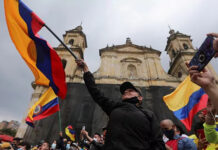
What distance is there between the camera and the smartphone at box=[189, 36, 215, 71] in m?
0.99

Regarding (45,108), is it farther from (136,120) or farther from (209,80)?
(209,80)

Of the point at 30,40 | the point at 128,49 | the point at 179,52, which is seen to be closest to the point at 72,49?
the point at 128,49

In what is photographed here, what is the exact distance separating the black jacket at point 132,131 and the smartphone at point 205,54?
766 millimetres

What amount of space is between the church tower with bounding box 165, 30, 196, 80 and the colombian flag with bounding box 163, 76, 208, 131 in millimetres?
13235

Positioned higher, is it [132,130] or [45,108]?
[45,108]

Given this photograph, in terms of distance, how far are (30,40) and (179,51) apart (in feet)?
65.1

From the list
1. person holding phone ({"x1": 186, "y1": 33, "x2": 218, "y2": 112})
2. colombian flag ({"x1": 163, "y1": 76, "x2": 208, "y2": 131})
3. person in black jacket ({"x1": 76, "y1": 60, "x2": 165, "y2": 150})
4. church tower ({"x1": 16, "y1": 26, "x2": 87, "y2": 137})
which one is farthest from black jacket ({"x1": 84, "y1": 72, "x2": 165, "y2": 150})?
church tower ({"x1": 16, "y1": 26, "x2": 87, "y2": 137})

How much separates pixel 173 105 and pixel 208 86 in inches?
189

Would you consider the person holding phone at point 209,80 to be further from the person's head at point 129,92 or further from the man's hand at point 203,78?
the person's head at point 129,92

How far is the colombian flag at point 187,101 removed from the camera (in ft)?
15.5

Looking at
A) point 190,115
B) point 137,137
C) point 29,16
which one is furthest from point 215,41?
point 190,115

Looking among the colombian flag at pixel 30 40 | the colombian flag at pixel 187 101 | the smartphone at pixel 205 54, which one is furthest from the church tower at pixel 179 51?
the smartphone at pixel 205 54

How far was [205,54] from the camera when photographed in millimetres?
1028

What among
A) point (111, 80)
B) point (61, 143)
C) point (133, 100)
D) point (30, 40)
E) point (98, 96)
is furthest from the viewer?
point (111, 80)
